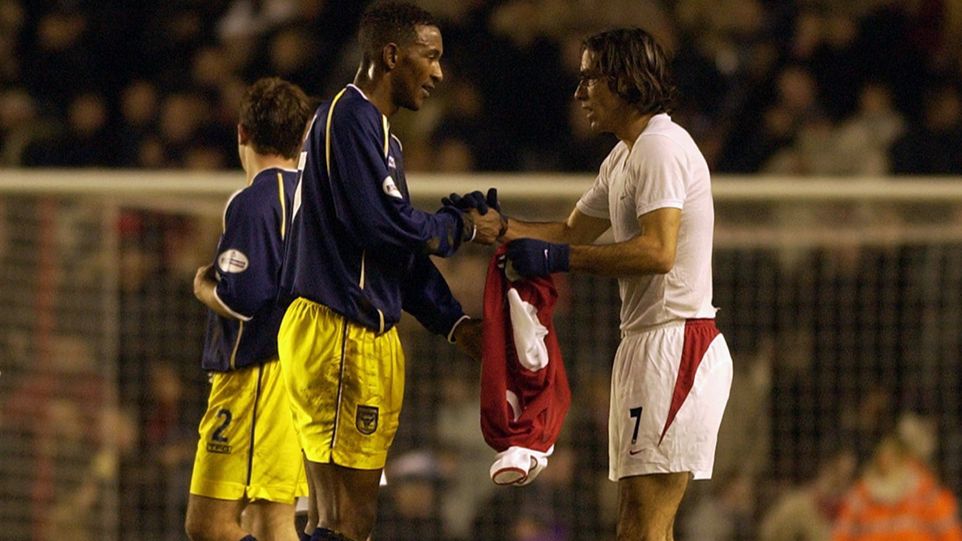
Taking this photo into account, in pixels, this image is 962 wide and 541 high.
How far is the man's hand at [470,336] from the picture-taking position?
15.9 feet

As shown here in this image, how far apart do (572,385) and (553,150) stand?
1.99m

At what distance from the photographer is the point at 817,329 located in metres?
7.74

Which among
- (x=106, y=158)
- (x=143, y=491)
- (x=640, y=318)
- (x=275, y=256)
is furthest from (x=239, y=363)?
(x=106, y=158)

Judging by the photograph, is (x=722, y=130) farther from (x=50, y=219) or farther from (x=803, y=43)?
(x=50, y=219)

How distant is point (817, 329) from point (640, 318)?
A: 10.8 feet

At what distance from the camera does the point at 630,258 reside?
4.47 m

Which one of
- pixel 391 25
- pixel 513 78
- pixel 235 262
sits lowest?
pixel 235 262

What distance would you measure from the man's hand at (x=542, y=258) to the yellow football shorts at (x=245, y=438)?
0.92 metres


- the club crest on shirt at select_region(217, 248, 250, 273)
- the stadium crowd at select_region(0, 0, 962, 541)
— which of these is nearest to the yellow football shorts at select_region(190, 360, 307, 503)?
the club crest on shirt at select_region(217, 248, 250, 273)

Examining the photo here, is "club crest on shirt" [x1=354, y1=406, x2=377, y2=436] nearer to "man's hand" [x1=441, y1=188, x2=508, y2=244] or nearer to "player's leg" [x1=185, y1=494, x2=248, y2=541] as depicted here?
"man's hand" [x1=441, y1=188, x2=508, y2=244]

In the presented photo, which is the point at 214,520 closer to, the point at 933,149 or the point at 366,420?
the point at 366,420

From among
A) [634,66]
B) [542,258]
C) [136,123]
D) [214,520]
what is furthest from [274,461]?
[136,123]

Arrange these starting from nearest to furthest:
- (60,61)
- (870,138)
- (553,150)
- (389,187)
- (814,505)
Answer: (389,187), (814,505), (870,138), (553,150), (60,61)

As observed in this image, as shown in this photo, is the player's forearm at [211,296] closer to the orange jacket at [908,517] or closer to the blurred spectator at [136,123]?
the orange jacket at [908,517]
